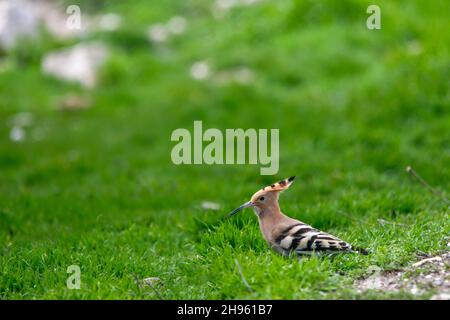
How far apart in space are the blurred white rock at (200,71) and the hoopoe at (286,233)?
9.99 meters

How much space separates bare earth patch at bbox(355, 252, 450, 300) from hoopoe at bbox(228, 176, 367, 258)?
0.94 ft

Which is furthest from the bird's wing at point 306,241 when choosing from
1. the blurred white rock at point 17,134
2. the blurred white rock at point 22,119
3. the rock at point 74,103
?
the rock at point 74,103

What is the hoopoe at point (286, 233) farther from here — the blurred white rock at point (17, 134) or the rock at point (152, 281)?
the blurred white rock at point (17, 134)

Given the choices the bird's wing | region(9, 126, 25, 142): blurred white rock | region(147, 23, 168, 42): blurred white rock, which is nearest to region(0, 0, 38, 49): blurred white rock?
region(147, 23, 168, 42): blurred white rock

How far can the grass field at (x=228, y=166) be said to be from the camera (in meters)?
5.30

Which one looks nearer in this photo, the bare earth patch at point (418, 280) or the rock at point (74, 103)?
the bare earth patch at point (418, 280)

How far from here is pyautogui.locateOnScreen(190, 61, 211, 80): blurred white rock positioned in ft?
50.0

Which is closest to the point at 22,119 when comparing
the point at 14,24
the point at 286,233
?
the point at 14,24

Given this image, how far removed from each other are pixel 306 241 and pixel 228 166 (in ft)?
17.9

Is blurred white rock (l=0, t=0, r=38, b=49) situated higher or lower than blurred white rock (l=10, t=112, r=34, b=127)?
higher

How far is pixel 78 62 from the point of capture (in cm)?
1717

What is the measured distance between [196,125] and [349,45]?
4246 millimetres

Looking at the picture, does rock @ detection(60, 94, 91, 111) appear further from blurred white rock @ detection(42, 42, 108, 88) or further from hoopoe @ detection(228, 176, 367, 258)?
hoopoe @ detection(228, 176, 367, 258)

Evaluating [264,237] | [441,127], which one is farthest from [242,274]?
[441,127]
